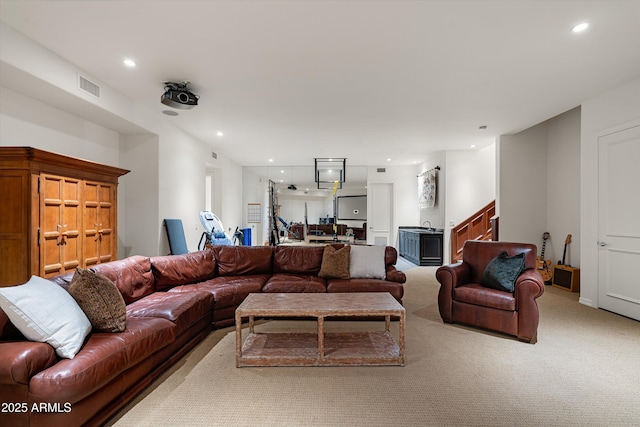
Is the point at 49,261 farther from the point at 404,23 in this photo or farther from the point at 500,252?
the point at 500,252

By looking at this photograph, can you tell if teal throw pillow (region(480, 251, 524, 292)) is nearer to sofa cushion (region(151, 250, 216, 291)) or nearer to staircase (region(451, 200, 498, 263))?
sofa cushion (region(151, 250, 216, 291))

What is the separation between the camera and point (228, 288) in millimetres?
3398

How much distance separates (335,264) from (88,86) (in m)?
3.48

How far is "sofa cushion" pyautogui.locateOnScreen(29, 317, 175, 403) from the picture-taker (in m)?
1.52

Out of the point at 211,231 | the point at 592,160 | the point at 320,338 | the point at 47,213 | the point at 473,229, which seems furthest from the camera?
the point at 473,229

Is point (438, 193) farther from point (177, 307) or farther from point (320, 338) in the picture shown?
point (177, 307)

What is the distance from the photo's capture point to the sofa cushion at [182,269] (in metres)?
3.43

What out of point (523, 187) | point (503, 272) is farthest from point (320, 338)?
point (523, 187)

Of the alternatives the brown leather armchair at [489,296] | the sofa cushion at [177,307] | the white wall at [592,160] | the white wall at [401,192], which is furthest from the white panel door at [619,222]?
the white wall at [401,192]

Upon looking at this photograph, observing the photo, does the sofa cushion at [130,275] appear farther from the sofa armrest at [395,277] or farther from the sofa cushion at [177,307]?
the sofa armrest at [395,277]

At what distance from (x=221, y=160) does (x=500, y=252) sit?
6.37m

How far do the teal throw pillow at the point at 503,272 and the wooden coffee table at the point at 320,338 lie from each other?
49.9 inches

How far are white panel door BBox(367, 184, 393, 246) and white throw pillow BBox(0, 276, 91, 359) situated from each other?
8039mm

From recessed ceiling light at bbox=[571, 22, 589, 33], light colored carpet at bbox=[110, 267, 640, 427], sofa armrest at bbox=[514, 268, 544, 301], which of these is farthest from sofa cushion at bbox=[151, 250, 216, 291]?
recessed ceiling light at bbox=[571, 22, 589, 33]
